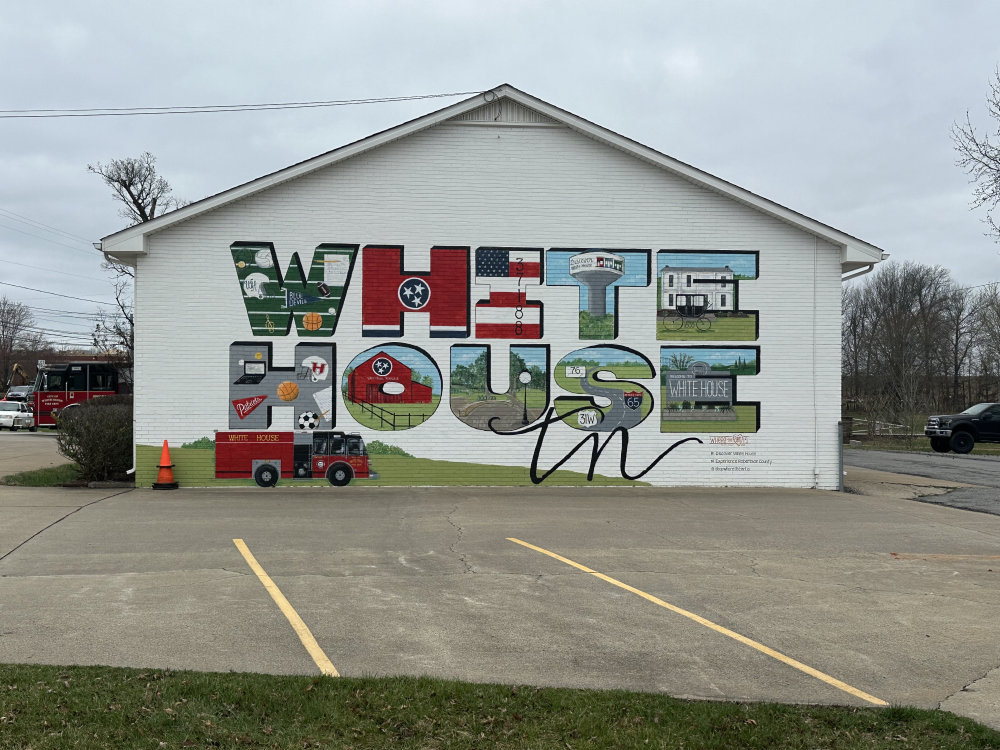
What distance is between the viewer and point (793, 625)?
285 inches

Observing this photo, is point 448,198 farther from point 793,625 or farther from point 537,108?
point 793,625

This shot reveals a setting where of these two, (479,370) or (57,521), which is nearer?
(57,521)

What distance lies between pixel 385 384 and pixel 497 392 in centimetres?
232

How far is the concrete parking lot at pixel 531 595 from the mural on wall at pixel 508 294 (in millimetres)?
4496

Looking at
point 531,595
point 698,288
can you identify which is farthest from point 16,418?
point 531,595

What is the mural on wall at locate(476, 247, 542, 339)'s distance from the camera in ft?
58.1

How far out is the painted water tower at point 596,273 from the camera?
58.9 ft

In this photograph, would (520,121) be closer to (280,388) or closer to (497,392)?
(497,392)

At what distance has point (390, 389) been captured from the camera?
1747 centimetres

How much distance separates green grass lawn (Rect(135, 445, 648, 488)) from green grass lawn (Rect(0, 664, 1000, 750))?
12.0m

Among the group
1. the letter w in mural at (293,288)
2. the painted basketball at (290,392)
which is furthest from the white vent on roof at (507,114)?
the painted basketball at (290,392)

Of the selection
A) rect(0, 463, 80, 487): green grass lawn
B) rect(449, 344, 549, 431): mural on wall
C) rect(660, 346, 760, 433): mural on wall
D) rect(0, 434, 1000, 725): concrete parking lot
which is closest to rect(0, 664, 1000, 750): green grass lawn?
rect(0, 434, 1000, 725): concrete parking lot

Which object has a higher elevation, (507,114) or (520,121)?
(507,114)

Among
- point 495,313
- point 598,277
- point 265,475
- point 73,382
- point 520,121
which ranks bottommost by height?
point 265,475
